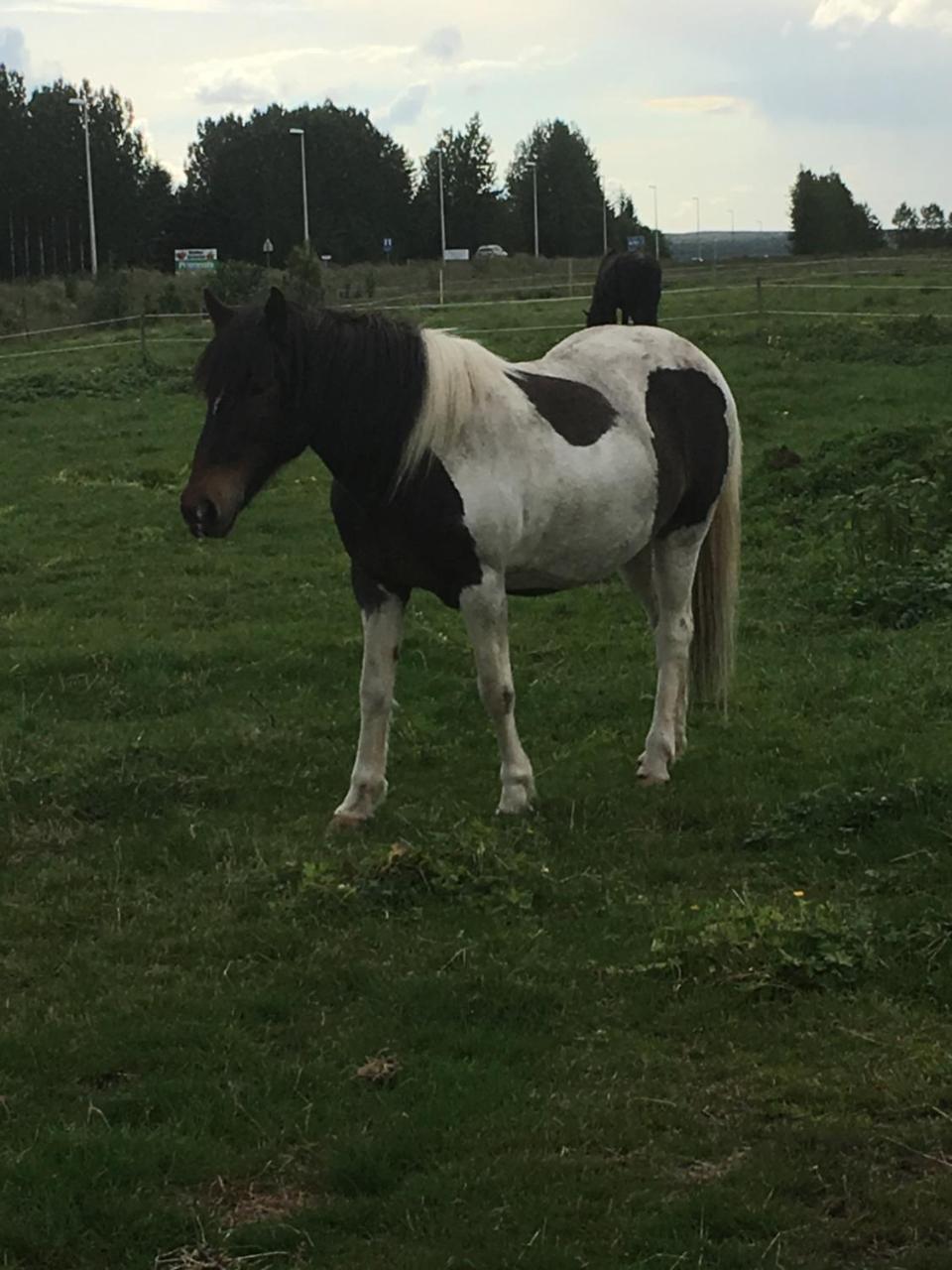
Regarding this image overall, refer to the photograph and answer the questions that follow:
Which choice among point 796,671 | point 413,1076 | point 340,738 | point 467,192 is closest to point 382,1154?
point 413,1076

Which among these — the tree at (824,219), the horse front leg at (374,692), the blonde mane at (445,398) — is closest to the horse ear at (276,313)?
the blonde mane at (445,398)

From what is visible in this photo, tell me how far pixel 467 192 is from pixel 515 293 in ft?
185

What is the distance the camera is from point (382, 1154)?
11.8ft

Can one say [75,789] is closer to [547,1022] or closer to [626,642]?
[547,1022]

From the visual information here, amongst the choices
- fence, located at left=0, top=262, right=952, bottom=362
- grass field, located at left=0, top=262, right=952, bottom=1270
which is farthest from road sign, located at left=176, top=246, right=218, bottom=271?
grass field, located at left=0, top=262, right=952, bottom=1270

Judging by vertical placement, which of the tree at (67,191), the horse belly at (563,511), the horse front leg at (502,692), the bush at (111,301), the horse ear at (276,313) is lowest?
the horse front leg at (502,692)

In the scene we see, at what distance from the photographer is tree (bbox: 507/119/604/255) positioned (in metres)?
98.6

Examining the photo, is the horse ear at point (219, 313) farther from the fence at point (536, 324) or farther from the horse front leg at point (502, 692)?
the fence at point (536, 324)

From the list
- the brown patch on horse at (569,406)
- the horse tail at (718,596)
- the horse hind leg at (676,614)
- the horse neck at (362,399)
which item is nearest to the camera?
the horse neck at (362,399)

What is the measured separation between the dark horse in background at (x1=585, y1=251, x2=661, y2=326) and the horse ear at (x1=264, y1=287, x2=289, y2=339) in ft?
17.8

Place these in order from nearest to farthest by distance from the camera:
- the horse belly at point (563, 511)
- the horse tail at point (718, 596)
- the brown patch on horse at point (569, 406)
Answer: the horse belly at point (563, 511) < the brown patch on horse at point (569, 406) < the horse tail at point (718, 596)

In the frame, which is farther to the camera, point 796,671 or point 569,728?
point 796,671

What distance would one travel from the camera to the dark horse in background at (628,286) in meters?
10.8

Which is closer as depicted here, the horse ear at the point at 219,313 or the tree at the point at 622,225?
the horse ear at the point at 219,313
